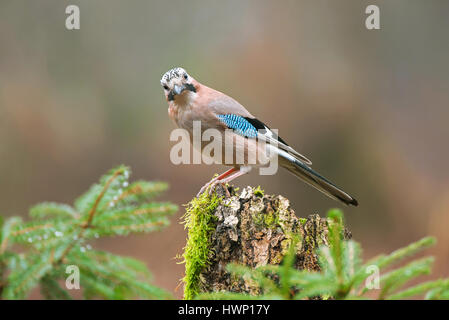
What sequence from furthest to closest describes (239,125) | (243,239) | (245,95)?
(245,95) < (239,125) < (243,239)

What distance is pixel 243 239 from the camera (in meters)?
2.25

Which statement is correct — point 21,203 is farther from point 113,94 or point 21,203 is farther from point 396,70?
point 396,70

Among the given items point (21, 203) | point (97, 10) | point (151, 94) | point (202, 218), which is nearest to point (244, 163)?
point (202, 218)

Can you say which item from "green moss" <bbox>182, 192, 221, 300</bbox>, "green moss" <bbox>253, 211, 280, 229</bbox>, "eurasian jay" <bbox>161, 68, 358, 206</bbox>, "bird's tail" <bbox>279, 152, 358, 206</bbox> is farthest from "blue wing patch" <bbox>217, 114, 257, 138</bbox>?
"green moss" <bbox>253, 211, 280, 229</bbox>

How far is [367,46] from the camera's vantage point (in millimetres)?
6438

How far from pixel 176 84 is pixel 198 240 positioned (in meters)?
1.31

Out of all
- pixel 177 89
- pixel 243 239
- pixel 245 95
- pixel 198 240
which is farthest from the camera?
pixel 245 95

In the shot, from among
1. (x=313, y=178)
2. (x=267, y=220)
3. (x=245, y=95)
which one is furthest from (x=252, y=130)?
(x=245, y=95)

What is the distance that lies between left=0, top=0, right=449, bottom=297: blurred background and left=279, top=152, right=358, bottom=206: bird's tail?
7.23 ft

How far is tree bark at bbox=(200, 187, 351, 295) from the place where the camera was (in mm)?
2219

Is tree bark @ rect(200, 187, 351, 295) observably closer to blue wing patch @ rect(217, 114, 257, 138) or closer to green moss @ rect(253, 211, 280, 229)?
green moss @ rect(253, 211, 280, 229)

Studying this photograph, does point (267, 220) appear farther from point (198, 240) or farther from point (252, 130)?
point (252, 130)

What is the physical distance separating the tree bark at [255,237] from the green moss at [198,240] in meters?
0.04
